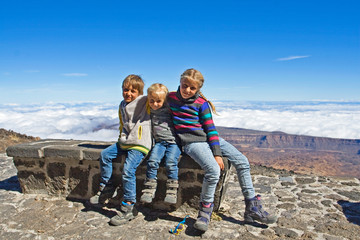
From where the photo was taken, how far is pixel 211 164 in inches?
126

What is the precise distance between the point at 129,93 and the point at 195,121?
1.04 metres

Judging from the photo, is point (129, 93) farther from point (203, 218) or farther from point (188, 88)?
point (203, 218)

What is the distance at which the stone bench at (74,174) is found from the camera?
3.75 metres

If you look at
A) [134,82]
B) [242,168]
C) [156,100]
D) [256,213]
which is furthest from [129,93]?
[256,213]

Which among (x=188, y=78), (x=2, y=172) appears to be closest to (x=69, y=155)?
(x=188, y=78)

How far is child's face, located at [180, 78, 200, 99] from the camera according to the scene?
3277 millimetres

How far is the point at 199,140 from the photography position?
3.40 m

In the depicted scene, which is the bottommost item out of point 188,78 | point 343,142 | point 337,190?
point 343,142

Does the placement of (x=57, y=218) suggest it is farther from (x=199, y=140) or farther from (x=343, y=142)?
(x=343, y=142)

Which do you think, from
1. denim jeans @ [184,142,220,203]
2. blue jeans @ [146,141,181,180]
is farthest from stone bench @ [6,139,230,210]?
denim jeans @ [184,142,220,203]

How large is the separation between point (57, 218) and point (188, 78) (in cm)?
259

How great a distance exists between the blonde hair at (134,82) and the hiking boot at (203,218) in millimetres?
1795

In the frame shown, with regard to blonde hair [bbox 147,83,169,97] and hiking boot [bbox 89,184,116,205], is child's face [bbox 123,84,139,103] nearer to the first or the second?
blonde hair [bbox 147,83,169,97]

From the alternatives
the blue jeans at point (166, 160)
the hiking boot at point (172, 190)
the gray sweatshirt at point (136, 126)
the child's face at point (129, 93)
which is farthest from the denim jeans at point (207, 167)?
the child's face at point (129, 93)
